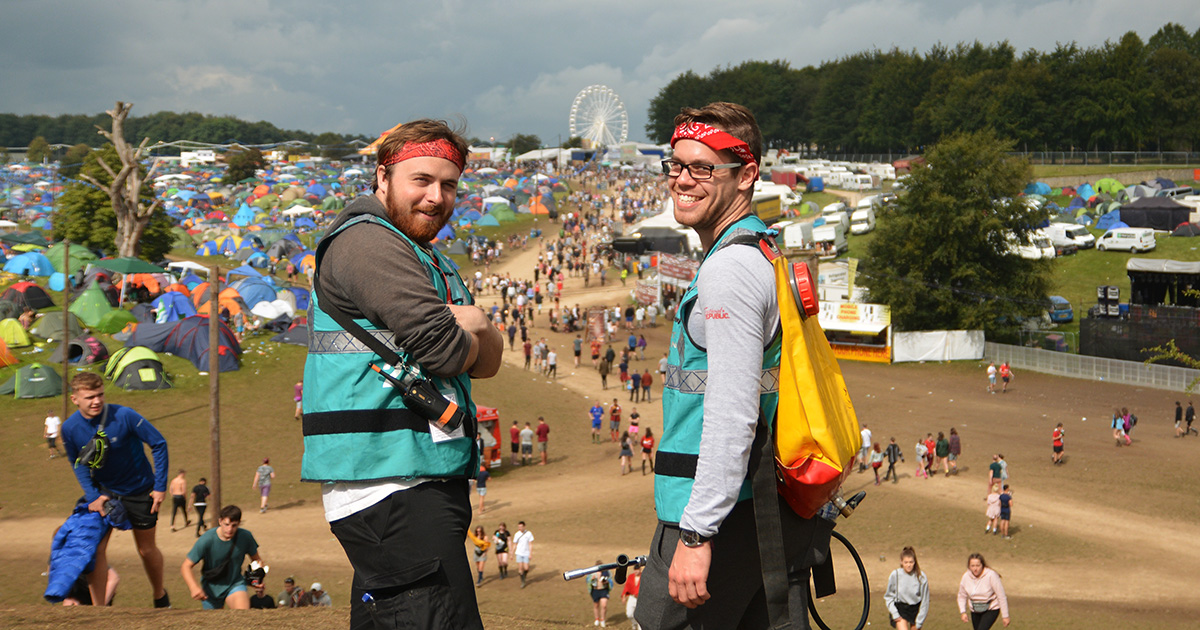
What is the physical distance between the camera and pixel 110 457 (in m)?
5.30

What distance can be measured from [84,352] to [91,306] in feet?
13.0

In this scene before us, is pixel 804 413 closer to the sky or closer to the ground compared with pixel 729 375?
closer to the ground

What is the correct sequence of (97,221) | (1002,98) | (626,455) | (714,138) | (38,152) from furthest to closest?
(38,152) < (1002,98) < (97,221) < (626,455) < (714,138)

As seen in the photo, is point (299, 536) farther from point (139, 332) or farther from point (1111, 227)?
point (1111, 227)

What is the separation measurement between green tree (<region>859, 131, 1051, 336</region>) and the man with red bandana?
36663 mm

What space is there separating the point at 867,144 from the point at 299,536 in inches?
3740

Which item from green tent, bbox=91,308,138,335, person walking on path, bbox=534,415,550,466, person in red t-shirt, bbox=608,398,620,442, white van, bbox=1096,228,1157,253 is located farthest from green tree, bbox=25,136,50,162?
white van, bbox=1096,228,1157,253

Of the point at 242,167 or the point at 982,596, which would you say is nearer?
the point at 982,596

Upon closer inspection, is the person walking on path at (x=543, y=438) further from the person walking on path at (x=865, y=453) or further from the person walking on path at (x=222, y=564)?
the person walking on path at (x=222, y=564)

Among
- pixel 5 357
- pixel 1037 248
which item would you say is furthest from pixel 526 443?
pixel 1037 248

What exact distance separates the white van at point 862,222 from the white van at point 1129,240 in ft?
48.4

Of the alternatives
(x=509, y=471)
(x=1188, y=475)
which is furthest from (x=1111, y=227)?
(x=509, y=471)

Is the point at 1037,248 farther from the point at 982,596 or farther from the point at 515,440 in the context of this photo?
the point at 982,596

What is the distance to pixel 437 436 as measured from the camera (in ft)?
6.96
